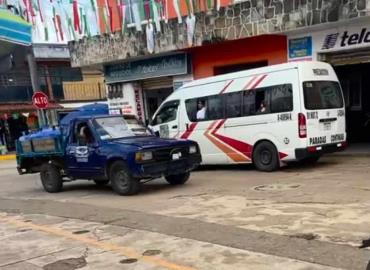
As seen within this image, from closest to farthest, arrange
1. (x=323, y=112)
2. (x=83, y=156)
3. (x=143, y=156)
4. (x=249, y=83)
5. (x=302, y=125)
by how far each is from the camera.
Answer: (x=143, y=156), (x=83, y=156), (x=302, y=125), (x=323, y=112), (x=249, y=83)

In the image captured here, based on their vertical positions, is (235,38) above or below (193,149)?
above

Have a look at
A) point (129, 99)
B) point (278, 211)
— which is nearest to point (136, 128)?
point (278, 211)

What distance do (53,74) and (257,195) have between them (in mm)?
27749

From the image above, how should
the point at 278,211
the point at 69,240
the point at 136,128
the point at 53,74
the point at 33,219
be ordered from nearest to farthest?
the point at 69,240
the point at 278,211
the point at 33,219
the point at 136,128
the point at 53,74

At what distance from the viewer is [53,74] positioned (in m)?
34.7

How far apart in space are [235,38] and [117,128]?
6.44 metres

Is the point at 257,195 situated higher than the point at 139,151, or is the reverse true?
the point at 139,151

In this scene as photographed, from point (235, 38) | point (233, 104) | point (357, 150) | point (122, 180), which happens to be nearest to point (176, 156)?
point (122, 180)

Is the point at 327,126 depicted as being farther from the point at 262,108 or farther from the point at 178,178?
the point at 178,178

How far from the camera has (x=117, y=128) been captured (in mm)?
11297

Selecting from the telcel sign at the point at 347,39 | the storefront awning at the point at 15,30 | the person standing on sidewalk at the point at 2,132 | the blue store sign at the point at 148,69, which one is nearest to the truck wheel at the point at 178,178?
the telcel sign at the point at 347,39

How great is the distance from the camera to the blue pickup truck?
10258 mm

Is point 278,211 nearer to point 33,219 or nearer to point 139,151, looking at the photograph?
point 139,151

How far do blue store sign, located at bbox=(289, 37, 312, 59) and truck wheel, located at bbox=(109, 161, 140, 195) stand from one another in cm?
773
